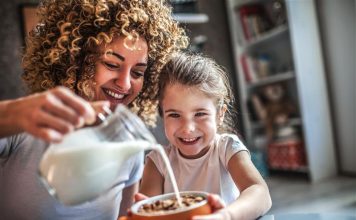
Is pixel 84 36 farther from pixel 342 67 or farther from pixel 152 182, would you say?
pixel 342 67

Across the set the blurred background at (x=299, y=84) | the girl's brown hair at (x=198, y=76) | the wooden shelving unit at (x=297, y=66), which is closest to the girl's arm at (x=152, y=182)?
the girl's brown hair at (x=198, y=76)

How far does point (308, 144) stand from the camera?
3.90 m

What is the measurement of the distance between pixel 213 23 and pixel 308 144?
1991 millimetres

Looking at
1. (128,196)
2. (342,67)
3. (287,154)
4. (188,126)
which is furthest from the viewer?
(287,154)

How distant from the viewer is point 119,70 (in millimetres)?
1143

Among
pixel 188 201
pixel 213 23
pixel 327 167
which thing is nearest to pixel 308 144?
pixel 327 167

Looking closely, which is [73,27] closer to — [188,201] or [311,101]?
[188,201]

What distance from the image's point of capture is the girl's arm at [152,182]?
1127mm

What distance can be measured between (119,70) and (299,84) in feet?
10.1

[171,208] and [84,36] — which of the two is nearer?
[171,208]

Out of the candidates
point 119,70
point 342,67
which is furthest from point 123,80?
point 342,67

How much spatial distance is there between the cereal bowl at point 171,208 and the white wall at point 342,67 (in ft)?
11.6

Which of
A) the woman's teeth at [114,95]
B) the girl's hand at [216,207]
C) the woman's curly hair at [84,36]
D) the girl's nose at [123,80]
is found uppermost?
the woman's curly hair at [84,36]

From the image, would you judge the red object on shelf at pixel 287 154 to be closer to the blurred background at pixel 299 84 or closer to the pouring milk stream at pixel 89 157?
the blurred background at pixel 299 84
